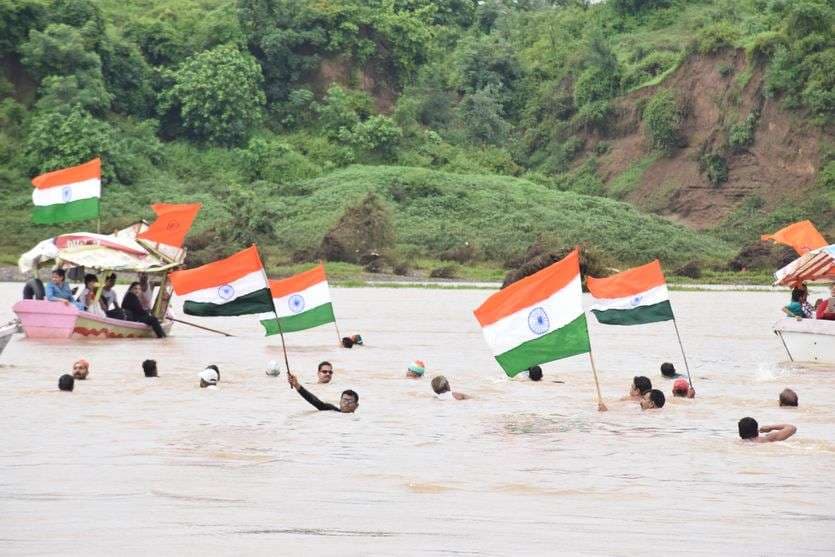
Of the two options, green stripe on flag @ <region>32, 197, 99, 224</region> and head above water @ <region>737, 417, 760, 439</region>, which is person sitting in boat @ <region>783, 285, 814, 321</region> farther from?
green stripe on flag @ <region>32, 197, 99, 224</region>

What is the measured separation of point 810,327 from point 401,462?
1287 cm

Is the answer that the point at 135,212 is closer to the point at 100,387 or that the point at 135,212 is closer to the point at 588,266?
the point at 588,266

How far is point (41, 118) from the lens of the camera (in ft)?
212

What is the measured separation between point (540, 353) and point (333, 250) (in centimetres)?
4401

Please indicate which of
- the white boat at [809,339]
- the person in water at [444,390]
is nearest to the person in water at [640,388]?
the person in water at [444,390]

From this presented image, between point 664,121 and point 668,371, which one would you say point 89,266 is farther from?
Answer: point 664,121

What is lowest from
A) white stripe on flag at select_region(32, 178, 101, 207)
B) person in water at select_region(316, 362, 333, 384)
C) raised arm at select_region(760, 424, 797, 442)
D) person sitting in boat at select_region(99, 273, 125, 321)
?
raised arm at select_region(760, 424, 797, 442)

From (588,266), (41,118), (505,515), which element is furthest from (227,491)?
(41,118)

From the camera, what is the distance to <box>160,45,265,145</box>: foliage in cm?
6988

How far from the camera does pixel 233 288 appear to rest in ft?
64.8

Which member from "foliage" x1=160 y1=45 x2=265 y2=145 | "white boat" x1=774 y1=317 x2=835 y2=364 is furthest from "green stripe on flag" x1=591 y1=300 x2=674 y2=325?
"foliage" x1=160 y1=45 x2=265 y2=145

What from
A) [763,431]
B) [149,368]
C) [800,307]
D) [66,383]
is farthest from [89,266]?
[763,431]

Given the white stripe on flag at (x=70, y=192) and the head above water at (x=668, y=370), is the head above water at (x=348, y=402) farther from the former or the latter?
the white stripe on flag at (x=70, y=192)

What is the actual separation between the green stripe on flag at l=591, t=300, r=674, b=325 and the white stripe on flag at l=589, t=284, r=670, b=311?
0.05m
